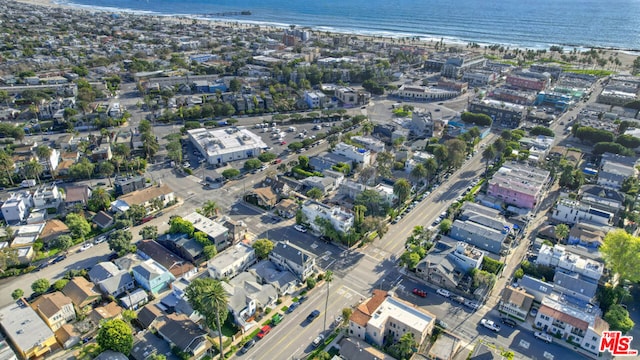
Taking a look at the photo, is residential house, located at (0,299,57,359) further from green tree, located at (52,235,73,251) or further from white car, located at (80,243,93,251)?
white car, located at (80,243,93,251)

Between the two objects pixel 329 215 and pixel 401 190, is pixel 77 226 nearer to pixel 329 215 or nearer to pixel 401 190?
pixel 329 215

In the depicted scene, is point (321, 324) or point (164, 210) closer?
point (321, 324)

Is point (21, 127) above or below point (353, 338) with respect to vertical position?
above

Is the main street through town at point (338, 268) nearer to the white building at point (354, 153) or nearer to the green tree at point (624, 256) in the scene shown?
the green tree at point (624, 256)

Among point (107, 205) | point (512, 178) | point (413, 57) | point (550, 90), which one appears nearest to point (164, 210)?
point (107, 205)

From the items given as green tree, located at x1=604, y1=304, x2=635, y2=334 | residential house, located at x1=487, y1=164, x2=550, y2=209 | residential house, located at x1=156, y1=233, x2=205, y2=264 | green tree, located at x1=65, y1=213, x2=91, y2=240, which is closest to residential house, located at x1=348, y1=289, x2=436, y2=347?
green tree, located at x1=604, y1=304, x2=635, y2=334

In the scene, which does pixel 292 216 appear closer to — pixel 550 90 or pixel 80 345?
pixel 80 345

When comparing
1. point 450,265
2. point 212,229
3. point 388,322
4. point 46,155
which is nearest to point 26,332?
point 212,229
